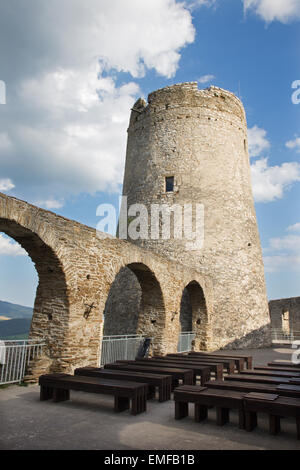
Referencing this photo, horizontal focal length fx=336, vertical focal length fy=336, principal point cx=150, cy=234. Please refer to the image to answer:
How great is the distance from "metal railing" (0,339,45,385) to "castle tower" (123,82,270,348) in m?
8.72

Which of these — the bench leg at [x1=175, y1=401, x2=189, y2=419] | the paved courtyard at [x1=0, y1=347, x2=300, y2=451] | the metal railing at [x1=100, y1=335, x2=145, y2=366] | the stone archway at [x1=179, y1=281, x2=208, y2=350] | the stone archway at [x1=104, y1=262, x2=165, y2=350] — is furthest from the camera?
the stone archway at [x1=179, y1=281, x2=208, y2=350]

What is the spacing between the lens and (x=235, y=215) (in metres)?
15.8

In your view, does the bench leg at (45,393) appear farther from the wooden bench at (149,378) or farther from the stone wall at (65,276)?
the stone wall at (65,276)

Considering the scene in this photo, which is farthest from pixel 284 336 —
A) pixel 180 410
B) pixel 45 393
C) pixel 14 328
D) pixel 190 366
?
pixel 14 328

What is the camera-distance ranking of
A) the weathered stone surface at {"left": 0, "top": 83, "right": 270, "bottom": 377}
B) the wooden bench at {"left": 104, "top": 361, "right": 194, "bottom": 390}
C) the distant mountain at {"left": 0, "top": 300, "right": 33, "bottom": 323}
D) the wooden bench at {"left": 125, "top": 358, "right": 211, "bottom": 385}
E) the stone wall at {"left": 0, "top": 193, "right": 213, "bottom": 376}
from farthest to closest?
1. the distant mountain at {"left": 0, "top": 300, "right": 33, "bottom": 323}
2. the weathered stone surface at {"left": 0, "top": 83, "right": 270, "bottom": 377}
3. the stone wall at {"left": 0, "top": 193, "right": 213, "bottom": 376}
4. the wooden bench at {"left": 125, "top": 358, "right": 211, "bottom": 385}
5. the wooden bench at {"left": 104, "top": 361, "right": 194, "bottom": 390}

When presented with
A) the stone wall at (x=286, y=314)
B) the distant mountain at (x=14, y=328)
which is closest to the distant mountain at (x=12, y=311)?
the distant mountain at (x=14, y=328)

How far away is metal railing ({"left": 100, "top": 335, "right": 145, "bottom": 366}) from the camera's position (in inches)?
346

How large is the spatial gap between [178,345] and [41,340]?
253 inches

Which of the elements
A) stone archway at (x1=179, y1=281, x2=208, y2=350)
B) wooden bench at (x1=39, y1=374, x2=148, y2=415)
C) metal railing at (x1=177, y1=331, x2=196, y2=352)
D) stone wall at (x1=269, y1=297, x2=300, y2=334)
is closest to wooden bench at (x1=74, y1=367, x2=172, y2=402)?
wooden bench at (x1=39, y1=374, x2=148, y2=415)

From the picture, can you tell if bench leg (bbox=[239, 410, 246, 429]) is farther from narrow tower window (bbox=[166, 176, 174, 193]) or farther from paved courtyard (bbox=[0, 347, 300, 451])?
narrow tower window (bbox=[166, 176, 174, 193])

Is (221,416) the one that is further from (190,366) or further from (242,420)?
(190,366)

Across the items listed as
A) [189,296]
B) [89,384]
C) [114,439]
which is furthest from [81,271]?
[189,296]

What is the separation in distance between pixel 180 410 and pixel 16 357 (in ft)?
11.0

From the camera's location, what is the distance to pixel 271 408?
377cm
